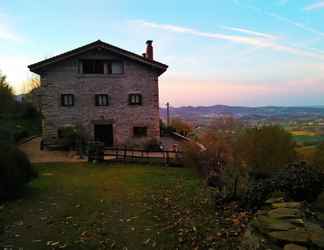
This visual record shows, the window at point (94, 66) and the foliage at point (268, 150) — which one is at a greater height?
the window at point (94, 66)

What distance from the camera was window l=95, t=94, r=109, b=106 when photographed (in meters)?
26.9

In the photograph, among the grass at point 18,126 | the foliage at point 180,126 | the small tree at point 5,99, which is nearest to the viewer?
the grass at point 18,126

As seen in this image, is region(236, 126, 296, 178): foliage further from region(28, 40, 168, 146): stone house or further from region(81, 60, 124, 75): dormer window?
region(81, 60, 124, 75): dormer window

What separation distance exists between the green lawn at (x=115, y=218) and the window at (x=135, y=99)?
562 inches

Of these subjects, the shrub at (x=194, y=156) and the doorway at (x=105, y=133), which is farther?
the doorway at (x=105, y=133)

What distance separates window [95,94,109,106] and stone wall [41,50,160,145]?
1.03 feet

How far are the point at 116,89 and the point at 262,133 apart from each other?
58.2 ft

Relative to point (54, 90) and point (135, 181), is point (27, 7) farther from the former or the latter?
point (135, 181)

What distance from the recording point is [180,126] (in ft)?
123

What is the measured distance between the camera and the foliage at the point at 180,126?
120 feet

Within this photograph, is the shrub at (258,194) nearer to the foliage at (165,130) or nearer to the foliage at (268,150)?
the foliage at (268,150)

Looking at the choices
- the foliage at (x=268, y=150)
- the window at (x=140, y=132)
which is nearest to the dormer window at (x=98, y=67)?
the window at (x=140, y=132)

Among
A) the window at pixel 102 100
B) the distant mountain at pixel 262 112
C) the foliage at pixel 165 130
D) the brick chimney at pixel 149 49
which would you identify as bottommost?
the foliage at pixel 165 130

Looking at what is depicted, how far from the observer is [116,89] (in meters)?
27.0
